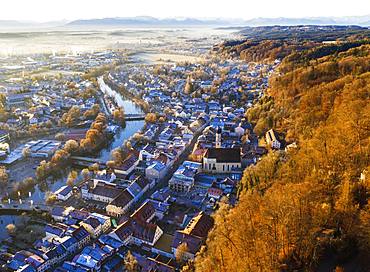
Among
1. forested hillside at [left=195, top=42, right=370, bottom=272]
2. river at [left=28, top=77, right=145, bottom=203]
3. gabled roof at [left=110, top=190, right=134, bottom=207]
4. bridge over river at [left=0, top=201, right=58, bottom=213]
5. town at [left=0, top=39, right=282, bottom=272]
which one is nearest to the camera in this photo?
forested hillside at [left=195, top=42, right=370, bottom=272]

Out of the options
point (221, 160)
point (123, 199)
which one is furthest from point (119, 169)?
point (221, 160)

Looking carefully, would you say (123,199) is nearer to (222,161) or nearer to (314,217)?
(222,161)

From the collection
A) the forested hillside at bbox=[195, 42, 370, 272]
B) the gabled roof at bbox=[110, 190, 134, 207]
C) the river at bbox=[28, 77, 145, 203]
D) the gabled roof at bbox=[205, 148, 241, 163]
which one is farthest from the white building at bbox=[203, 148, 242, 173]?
the river at bbox=[28, 77, 145, 203]

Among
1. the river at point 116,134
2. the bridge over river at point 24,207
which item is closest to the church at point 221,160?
the river at point 116,134

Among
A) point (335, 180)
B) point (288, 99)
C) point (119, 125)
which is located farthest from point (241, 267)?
point (119, 125)

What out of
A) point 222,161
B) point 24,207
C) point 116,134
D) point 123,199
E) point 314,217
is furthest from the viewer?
point 116,134

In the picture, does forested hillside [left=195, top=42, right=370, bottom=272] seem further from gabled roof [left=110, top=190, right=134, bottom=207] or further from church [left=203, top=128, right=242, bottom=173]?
church [left=203, top=128, right=242, bottom=173]

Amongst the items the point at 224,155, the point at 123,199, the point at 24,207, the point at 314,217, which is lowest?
the point at 24,207

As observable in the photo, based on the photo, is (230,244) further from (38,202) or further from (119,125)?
(119,125)
